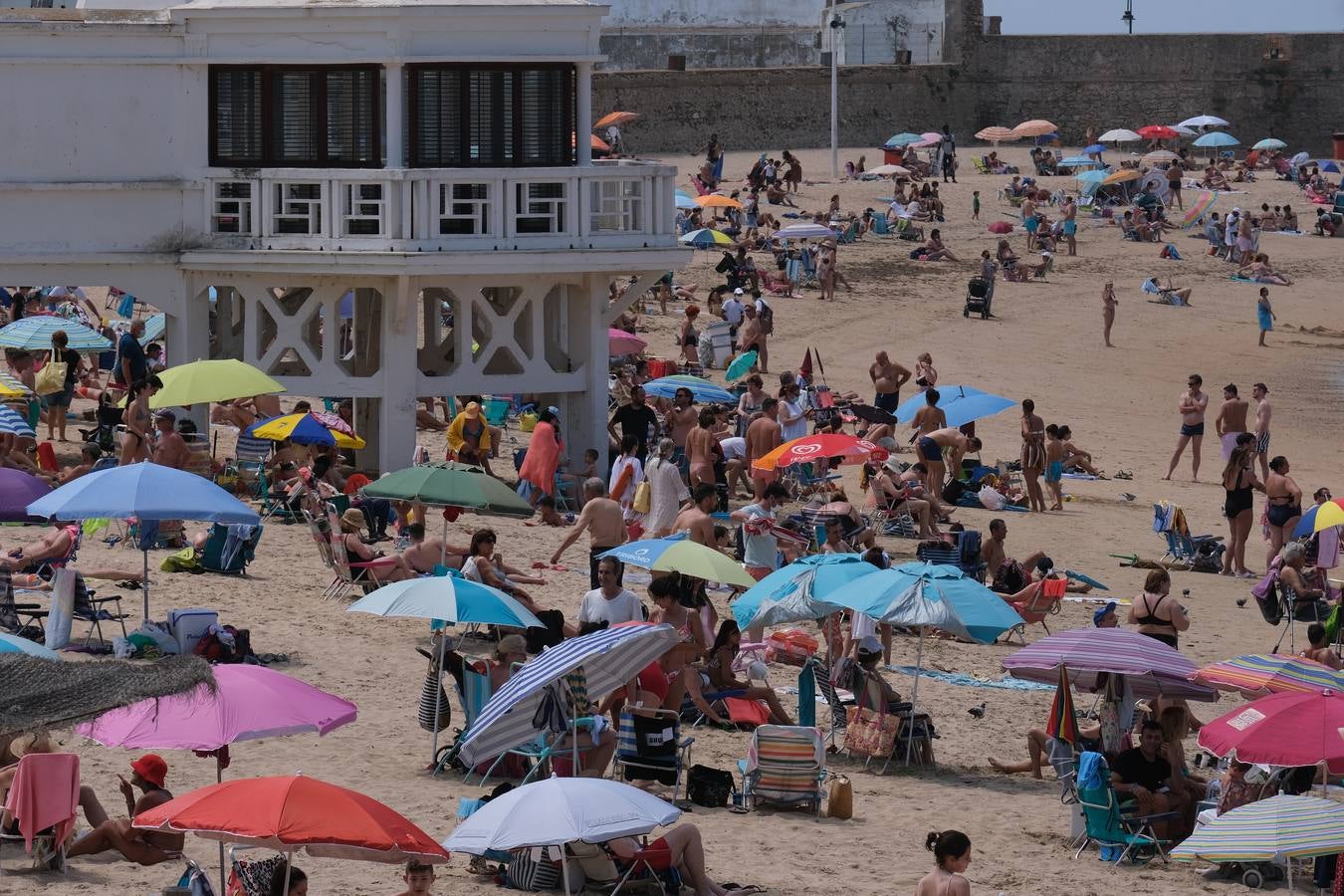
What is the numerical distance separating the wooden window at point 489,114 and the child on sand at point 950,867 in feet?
38.9

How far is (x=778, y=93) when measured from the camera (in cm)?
5538

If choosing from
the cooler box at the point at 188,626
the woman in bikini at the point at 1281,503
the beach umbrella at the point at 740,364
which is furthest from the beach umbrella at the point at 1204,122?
the cooler box at the point at 188,626

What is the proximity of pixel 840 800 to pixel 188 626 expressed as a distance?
163 inches

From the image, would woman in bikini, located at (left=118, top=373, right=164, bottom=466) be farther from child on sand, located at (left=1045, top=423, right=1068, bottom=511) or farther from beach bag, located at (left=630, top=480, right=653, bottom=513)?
child on sand, located at (left=1045, top=423, right=1068, bottom=511)

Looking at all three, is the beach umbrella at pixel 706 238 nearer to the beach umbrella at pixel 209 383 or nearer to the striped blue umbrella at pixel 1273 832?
the beach umbrella at pixel 209 383

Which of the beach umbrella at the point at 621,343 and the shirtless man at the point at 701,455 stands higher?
the beach umbrella at the point at 621,343

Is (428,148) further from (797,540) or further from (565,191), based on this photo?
(797,540)

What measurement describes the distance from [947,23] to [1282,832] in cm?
5194

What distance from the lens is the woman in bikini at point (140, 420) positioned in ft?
57.9

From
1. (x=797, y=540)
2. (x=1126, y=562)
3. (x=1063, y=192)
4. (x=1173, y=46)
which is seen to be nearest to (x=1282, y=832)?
(x=797, y=540)

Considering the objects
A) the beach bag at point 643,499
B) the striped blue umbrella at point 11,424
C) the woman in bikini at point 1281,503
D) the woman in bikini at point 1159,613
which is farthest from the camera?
the woman in bikini at point 1281,503

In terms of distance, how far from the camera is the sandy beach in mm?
11461

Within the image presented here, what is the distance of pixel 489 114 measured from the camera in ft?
66.3

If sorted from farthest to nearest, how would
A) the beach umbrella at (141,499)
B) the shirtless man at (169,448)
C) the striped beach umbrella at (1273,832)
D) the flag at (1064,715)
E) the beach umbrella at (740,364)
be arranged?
the beach umbrella at (740,364)
the shirtless man at (169,448)
the beach umbrella at (141,499)
the flag at (1064,715)
the striped beach umbrella at (1273,832)
